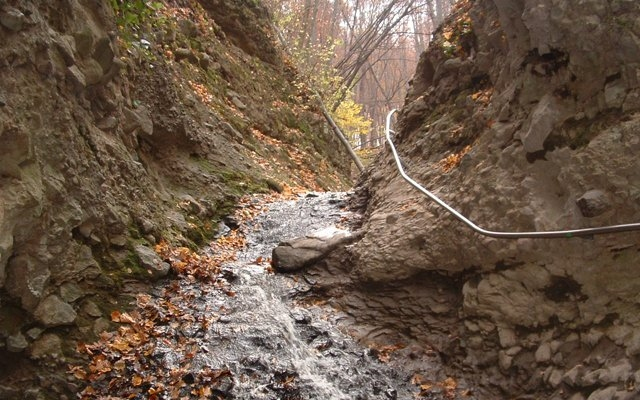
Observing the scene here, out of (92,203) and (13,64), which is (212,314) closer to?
(92,203)

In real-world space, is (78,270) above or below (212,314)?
above

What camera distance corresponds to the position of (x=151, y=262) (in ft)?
18.5

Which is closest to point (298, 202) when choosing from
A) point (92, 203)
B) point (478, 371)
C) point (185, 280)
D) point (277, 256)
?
point (277, 256)

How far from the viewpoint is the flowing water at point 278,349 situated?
14.7 feet

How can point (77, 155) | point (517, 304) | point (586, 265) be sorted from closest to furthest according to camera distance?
point (586, 265), point (517, 304), point (77, 155)

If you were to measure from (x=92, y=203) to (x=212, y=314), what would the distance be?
180 centimetres

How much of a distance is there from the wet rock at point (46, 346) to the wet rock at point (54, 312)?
115 mm

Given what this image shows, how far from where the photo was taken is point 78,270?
15.5 ft

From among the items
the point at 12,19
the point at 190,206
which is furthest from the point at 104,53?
the point at 190,206

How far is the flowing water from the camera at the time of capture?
4488 millimetres

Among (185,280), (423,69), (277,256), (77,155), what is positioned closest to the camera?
(77,155)

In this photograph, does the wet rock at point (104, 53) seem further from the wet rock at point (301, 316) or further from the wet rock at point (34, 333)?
the wet rock at point (301, 316)

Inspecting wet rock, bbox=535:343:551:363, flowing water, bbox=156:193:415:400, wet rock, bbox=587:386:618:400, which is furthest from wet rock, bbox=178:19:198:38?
wet rock, bbox=587:386:618:400

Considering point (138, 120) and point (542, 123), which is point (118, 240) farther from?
point (542, 123)
